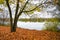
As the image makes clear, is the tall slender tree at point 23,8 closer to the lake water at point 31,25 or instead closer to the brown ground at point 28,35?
the lake water at point 31,25

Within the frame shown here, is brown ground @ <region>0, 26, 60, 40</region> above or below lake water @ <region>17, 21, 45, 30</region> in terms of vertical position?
below

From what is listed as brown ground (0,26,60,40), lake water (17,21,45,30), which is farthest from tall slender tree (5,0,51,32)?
brown ground (0,26,60,40)

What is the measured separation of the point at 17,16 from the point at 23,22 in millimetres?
288

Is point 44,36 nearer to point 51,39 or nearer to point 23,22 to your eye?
point 51,39

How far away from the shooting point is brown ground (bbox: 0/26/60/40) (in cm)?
666

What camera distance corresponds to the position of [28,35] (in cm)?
700

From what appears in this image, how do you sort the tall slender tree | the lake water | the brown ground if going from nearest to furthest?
the brown ground < the tall slender tree < the lake water

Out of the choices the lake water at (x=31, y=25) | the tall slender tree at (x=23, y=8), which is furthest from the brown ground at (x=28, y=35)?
the tall slender tree at (x=23, y=8)

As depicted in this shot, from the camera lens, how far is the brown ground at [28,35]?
21.8ft

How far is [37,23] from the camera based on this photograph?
7395 millimetres

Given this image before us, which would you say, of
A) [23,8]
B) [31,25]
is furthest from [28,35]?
[23,8]

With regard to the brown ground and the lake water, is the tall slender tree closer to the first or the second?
the lake water

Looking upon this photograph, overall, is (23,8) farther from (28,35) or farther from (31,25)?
(28,35)

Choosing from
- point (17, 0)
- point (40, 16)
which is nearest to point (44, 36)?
point (40, 16)
